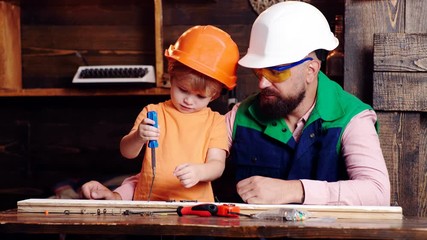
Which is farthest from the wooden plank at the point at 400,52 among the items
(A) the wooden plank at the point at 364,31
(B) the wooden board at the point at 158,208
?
(B) the wooden board at the point at 158,208

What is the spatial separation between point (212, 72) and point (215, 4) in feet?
6.15

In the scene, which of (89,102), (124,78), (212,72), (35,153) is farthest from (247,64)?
(35,153)

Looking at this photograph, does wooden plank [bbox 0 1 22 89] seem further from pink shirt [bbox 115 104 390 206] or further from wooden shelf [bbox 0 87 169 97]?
pink shirt [bbox 115 104 390 206]

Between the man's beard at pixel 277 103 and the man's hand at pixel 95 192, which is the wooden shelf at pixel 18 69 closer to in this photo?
the man's beard at pixel 277 103

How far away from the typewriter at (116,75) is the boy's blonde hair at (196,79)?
4.85ft

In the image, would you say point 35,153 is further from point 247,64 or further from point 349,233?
point 349,233

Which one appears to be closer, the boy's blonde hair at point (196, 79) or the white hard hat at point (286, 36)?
the boy's blonde hair at point (196, 79)

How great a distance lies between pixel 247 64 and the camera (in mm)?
3053

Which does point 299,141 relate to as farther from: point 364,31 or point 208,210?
point 208,210

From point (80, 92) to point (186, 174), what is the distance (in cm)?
224

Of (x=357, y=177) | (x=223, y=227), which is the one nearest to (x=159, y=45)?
(x=357, y=177)

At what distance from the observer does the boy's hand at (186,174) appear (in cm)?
259

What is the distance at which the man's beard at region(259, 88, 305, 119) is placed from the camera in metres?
3.11

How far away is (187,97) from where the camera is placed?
2.95 m
